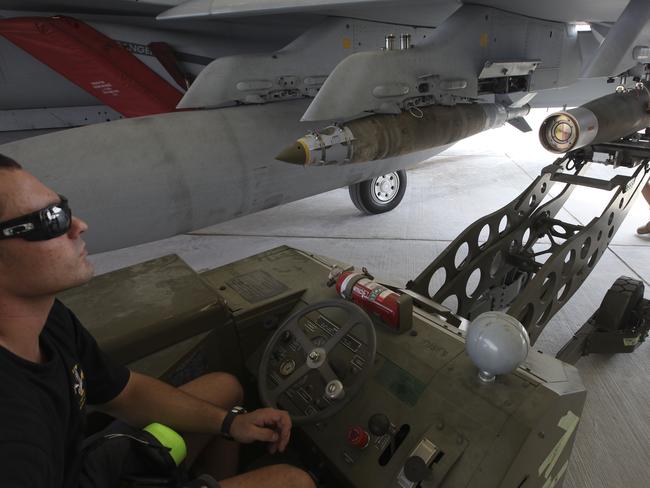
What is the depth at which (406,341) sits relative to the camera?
5.44ft

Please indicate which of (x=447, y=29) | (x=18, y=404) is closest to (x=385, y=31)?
(x=447, y=29)

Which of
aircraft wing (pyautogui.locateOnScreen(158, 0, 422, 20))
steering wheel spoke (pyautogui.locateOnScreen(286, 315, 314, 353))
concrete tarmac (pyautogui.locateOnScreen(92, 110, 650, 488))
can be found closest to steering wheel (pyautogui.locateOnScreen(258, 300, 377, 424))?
steering wheel spoke (pyautogui.locateOnScreen(286, 315, 314, 353))

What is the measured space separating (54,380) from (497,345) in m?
1.17

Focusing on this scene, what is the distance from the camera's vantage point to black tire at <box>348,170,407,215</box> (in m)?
5.06

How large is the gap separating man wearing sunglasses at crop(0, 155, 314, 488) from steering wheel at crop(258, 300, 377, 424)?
0.19 metres

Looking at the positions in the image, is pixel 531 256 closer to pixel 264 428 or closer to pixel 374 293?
pixel 374 293

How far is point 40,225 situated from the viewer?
0.92 metres

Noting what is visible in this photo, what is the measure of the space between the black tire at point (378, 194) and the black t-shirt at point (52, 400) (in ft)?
12.9

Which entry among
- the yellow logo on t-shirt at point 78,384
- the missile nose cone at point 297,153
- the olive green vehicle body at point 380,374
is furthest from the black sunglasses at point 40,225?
the missile nose cone at point 297,153

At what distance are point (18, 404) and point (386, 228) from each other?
4.20 meters

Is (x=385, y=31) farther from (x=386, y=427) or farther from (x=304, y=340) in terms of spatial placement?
(x=386, y=427)

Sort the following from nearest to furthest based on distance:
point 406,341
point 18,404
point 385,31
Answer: point 18,404
point 406,341
point 385,31

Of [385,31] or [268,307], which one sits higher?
[385,31]

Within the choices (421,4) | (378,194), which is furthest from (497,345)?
(378,194)
